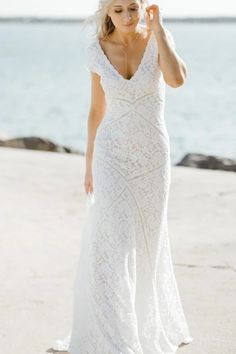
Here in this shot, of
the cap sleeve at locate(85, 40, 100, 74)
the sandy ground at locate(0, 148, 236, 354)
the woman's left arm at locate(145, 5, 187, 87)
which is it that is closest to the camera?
the woman's left arm at locate(145, 5, 187, 87)

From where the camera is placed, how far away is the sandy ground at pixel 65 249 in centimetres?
530

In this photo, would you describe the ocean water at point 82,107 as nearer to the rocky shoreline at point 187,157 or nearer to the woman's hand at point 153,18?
the rocky shoreline at point 187,157

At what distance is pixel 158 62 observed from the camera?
14.8 ft

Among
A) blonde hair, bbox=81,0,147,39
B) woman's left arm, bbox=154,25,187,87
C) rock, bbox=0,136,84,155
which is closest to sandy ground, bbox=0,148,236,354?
woman's left arm, bbox=154,25,187,87

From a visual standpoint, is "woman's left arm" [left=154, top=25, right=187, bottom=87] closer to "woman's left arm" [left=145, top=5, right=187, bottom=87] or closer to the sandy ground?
"woman's left arm" [left=145, top=5, right=187, bottom=87]

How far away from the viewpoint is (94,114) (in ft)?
15.6

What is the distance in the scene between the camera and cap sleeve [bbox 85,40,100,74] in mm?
4617

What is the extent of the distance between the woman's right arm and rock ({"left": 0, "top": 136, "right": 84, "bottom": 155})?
34.2ft

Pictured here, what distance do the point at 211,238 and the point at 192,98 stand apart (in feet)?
110

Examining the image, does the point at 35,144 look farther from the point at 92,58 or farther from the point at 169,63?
the point at 169,63

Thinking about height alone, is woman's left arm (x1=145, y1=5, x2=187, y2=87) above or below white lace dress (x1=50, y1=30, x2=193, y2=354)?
above

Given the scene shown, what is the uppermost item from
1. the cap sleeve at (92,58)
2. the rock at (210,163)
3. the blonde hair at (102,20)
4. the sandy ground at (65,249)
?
the blonde hair at (102,20)

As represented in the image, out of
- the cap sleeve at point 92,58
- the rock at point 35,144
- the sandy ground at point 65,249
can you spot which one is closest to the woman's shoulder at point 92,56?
the cap sleeve at point 92,58

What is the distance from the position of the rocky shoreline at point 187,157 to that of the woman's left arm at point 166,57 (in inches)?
351
